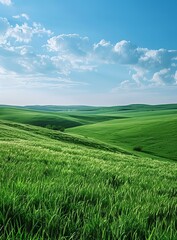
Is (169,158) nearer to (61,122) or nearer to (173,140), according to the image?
(173,140)

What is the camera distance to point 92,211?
3.21 m

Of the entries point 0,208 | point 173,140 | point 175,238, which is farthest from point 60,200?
point 173,140

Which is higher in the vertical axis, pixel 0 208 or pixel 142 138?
pixel 0 208

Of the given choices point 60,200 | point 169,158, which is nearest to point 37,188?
point 60,200

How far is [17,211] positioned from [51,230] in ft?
1.69

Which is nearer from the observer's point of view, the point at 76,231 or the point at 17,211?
the point at 76,231

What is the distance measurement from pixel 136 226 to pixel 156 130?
333 ft

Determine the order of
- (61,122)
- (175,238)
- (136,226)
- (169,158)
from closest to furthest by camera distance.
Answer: (175,238), (136,226), (169,158), (61,122)

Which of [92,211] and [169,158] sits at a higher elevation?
[92,211]

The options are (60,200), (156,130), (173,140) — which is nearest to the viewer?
(60,200)

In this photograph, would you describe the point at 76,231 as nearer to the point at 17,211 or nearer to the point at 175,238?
the point at 17,211

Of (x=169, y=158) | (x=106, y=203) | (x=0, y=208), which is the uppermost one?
(x=0, y=208)

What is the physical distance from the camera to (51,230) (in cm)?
266

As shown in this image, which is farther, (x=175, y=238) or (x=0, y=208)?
(x=0, y=208)
